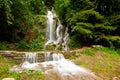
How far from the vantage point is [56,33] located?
1869 cm

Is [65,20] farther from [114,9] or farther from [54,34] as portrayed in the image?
[114,9]

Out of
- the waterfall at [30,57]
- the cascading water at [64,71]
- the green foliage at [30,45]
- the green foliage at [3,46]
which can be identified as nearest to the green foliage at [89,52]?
the cascading water at [64,71]

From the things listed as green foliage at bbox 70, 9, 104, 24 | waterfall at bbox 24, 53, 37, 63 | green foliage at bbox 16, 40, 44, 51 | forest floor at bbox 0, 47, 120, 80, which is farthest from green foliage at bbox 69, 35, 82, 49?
waterfall at bbox 24, 53, 37, 63

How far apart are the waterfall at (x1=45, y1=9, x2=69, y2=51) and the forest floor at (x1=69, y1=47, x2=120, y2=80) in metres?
3.29

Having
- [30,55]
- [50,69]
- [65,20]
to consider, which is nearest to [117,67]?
[50,69]

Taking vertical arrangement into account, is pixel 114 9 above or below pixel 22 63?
above

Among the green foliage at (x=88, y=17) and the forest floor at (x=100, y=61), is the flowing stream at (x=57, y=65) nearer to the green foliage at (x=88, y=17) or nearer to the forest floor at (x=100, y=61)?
the forest floor at (x=100, y=61)

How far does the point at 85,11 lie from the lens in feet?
50.1

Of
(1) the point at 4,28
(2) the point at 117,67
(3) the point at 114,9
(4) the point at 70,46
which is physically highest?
(3) the point at 114,9

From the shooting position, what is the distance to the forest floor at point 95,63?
33.5 ft

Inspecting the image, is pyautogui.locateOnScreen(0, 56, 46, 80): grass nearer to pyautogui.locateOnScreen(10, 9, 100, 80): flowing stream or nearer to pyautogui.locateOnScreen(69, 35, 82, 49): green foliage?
pyautogui.locateOnScreen(10, 9, 100, 80): flowing stream

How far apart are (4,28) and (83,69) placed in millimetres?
6801

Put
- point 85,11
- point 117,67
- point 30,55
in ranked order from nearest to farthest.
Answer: point 117,67 → point 30,55 → point 85,11

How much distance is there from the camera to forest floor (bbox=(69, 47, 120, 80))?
11.0 meters
